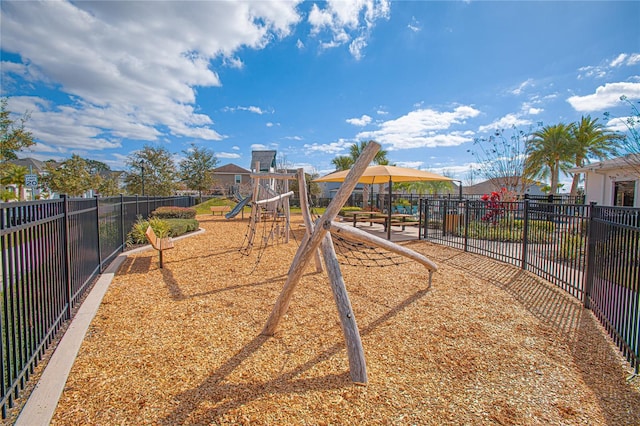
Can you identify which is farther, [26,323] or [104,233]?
[104,233]

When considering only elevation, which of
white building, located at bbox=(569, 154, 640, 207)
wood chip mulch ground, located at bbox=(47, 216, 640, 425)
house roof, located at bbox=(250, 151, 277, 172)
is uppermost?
house roof, located at bbox=(250, 151, 277, 172)

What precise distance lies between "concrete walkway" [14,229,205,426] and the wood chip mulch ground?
8cm

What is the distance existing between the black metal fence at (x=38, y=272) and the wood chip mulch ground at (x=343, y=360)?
0.36 m

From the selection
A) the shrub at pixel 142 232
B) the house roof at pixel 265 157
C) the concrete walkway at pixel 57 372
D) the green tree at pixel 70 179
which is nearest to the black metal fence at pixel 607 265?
the concrete walkway at pixel 57 372

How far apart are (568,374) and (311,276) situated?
12.0 feet

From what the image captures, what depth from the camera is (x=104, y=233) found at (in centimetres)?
614

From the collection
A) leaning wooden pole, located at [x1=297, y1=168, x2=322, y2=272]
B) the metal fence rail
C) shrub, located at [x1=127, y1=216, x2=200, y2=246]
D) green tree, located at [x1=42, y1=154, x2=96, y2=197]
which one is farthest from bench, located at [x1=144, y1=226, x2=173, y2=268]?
green tree, located at [x1=42, y1=154, x2=96, y2=197]

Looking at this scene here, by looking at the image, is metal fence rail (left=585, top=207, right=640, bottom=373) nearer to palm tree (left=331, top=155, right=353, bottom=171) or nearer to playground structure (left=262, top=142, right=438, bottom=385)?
playground structure (left=262, top=142, right=438, bottom=385)

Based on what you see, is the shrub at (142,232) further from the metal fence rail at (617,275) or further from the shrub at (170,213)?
the metal fence rail at (617,275)

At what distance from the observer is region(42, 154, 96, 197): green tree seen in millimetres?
24781

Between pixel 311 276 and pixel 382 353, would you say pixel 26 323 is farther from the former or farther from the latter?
pixel 311 276

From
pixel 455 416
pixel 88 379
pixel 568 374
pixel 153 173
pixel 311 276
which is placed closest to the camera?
pixel 455 416

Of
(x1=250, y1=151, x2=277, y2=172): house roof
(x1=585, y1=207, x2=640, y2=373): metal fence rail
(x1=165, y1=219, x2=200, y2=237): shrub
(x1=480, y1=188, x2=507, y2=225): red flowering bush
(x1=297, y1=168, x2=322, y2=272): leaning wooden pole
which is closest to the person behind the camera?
(x1=585, y1=207, x2=640, y2=373): metal fence rail

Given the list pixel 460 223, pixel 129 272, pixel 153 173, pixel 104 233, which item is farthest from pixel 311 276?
pixel 153 173
